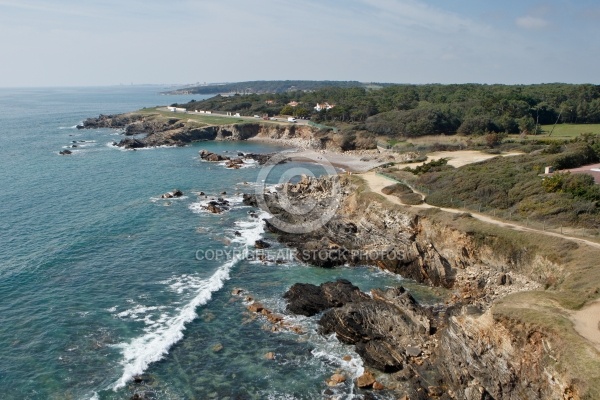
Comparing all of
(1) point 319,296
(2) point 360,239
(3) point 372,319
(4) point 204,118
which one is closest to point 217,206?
(2) point 360,239

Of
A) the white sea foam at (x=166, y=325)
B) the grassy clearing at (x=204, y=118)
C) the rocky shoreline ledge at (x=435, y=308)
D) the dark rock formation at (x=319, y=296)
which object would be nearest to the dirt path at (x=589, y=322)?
the rocky shoreline ledge at (x=435, y=308)

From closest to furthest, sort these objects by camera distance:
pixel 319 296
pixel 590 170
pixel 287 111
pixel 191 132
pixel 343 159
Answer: pixel 319 296, pixel 590 170, pixel 343 159, pixel 191 132, pixel 287 111

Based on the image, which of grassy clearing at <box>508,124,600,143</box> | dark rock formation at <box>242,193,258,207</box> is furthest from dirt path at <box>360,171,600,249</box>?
grassy clearing at <box>508,124,600,143</box>

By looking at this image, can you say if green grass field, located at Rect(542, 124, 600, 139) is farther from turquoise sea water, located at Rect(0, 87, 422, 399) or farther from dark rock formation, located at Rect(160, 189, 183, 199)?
dark rock formation, located at Rect(160, 189, 183, 199)

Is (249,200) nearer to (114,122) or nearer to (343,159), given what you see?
(343,159)

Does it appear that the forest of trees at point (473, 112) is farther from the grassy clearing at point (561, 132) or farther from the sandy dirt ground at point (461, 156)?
the sandy dirt ground at point (461, 156)

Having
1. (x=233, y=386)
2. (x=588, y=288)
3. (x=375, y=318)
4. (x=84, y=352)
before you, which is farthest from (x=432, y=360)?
(x=84, y=352)
